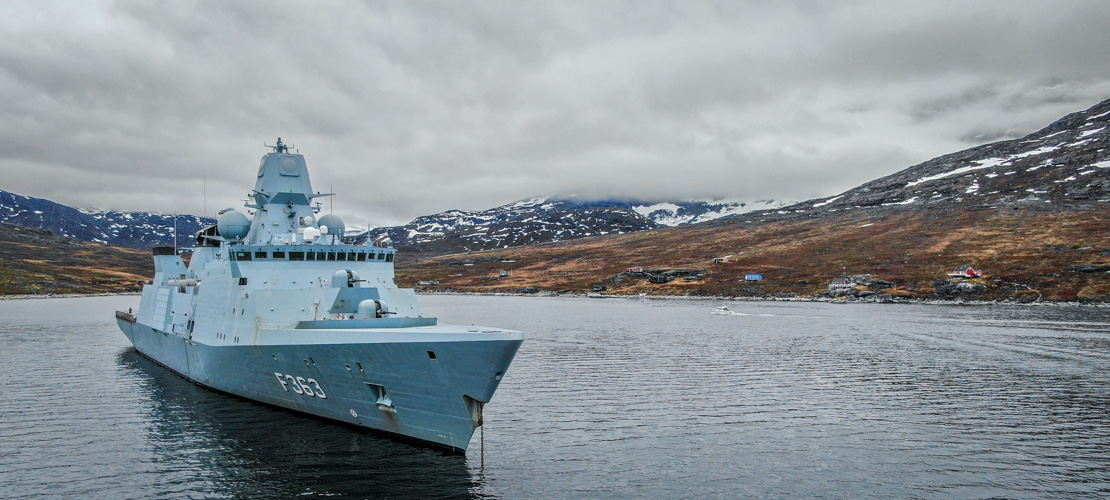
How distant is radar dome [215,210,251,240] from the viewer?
31938 mm

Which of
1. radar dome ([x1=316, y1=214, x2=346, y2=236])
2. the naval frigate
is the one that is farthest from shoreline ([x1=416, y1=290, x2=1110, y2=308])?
the naval frigate

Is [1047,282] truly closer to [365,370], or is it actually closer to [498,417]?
[498,417]

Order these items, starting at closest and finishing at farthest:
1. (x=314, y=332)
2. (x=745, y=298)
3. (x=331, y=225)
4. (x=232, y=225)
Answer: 1. (x=314, y=332)
2. (x=331, y=225)
3. (x=232, y=225)
4. (x=745, y=298)

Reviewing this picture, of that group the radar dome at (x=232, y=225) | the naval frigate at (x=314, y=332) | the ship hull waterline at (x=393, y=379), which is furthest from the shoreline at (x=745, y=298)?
the ship hull waterline at (x=393, y=379)

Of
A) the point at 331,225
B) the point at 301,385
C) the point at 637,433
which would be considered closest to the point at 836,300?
the point at 637,433

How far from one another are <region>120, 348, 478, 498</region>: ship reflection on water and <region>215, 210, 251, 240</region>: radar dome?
9.52 meters

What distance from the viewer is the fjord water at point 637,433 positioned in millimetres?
18156

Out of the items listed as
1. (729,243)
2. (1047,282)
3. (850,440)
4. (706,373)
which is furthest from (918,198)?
(850,440)

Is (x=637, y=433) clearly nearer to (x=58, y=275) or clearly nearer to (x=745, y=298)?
(x=745, y=298)

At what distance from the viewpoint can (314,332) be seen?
21516 millimetres

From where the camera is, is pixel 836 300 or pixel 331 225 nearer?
pixel 331 225

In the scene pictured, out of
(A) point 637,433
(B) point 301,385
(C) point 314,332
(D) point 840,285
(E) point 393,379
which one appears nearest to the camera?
(E) point 393,379

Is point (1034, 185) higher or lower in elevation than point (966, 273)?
higher

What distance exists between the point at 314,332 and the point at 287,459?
4.25m
